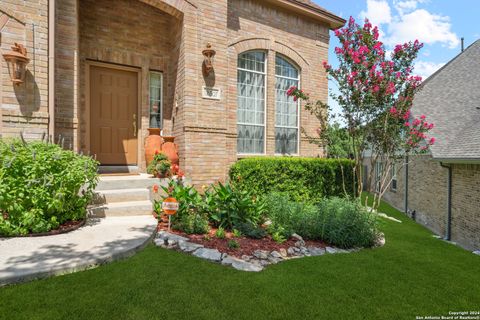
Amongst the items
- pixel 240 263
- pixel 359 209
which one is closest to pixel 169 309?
pixel 240 263

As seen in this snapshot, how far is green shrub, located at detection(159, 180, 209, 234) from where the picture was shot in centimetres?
473

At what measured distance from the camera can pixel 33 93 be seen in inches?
205

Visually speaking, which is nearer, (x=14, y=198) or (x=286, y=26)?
(x=14, y=198)

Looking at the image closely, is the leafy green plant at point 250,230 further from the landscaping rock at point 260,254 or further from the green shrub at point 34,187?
the green shrub at point 34,187

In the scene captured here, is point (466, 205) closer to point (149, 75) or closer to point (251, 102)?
point (251, 102)

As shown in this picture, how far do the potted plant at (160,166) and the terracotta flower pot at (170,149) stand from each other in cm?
34

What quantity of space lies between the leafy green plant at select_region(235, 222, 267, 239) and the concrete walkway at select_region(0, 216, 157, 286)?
150cm

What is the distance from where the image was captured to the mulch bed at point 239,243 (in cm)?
417

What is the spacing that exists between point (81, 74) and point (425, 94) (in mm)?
17914

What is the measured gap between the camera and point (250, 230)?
16.1ft

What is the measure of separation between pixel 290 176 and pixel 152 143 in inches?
142

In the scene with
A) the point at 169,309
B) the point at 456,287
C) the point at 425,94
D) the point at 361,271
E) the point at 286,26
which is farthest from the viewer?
the point at 425,94

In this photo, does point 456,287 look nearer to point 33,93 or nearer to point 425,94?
point 33,93

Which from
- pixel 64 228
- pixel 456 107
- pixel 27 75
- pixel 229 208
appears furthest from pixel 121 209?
pixel 456 107
